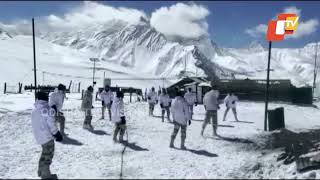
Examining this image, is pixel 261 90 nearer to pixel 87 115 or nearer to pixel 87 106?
pixel 87 115

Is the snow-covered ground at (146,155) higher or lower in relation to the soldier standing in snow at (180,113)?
lower

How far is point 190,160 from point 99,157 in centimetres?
306

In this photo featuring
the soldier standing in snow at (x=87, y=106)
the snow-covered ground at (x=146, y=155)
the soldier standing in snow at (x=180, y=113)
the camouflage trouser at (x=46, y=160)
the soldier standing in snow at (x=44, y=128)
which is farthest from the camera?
the soldier standing in snow at (x=87, y=106)

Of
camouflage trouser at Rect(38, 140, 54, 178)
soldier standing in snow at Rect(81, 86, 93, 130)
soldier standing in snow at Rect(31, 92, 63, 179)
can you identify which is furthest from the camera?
soldier standing in snow at Rect(81, 86, 93, 130)

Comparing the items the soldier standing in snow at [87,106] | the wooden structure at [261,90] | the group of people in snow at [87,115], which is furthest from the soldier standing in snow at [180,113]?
the wooden structure at [261,90]

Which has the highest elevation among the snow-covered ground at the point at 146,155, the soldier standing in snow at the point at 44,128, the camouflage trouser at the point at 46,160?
the soldier standing in snow at the point at 44,128

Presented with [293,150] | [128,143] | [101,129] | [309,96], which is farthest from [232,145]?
[309,96]

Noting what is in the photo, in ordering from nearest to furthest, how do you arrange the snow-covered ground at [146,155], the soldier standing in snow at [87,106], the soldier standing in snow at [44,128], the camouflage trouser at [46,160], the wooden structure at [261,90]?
1. the soldier standing in snow at [44,128]
2. the camouflage trouser at [46,160]
3. the snow-covered ground at [146,155]
4. the soldier standing in snow at [87,106]
5. the wooden structure at [261,90]

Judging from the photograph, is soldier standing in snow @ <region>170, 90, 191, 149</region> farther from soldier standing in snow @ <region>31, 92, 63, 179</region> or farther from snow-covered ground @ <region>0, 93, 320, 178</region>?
soldier standing in snow @ <region>31, 92, 63, 179</region>

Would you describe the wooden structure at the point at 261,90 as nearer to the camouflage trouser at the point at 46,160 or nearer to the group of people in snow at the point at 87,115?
the group of people in snow at the point at 87,115

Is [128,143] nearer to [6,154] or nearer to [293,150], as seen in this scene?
[6,154]

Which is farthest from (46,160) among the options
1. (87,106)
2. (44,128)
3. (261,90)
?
(261,90)

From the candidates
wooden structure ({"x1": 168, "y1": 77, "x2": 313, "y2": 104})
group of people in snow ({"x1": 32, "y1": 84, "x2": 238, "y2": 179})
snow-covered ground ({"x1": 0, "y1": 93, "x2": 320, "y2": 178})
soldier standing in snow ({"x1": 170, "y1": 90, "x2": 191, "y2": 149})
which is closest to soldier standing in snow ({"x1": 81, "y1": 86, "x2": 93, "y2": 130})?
group of people in snow ({"x1": 32, "y1": 84, "x2": 238, "y2": 179})

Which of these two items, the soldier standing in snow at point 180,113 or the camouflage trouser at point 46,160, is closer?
the camouflage trouser at point 46,160
